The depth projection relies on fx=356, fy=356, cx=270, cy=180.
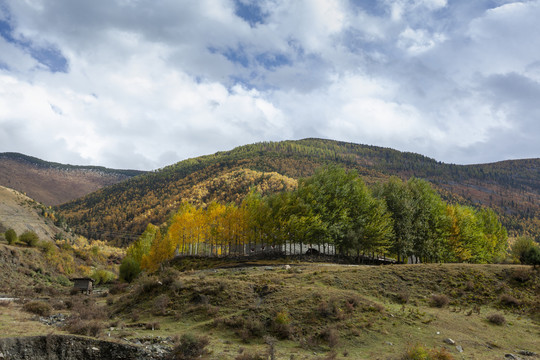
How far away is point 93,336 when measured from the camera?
26719mm

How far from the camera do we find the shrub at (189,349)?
23.9m

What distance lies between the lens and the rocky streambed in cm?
2342

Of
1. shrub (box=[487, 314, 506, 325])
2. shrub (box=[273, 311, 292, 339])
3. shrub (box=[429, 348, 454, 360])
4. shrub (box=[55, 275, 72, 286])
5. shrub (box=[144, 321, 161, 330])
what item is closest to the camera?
shrub (box=[429, 348, 454, 360])

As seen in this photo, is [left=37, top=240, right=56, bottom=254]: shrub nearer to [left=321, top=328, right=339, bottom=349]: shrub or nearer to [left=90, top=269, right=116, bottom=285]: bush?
[left=90, top=269, right=116, bottom=285]: bush

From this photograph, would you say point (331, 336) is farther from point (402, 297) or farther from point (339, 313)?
point (402, 297)

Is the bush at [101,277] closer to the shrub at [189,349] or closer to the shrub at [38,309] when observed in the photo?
the shrub at [38,309]

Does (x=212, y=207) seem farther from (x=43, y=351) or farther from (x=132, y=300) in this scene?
(x=43, y=351)

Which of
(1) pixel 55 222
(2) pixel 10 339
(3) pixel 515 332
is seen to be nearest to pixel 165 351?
(2) pixel 10 339

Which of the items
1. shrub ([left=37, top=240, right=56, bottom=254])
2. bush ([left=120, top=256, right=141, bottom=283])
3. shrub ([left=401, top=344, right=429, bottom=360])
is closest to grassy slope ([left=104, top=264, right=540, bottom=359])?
shrub ([left=401, top=344, right=429, bottom=360])

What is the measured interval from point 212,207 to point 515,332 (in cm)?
6173

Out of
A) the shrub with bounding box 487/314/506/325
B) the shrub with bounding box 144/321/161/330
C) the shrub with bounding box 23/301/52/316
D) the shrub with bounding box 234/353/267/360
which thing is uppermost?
the shrub with bounding box 487/314/506/325

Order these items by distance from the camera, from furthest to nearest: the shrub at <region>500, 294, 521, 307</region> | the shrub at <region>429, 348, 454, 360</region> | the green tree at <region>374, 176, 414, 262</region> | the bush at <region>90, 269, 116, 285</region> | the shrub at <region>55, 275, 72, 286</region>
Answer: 1. the bush at <region>90, 269, 116, 285</region>
2. the shrub at <region>55, 275, 72, 286</region>
3. the green tree at <region>374, 176, 414, 262</region>
4. the shrub at <region>500, 294, 521, 307</region>
5. the shrub at <region>429, 348, 454, 360</region>

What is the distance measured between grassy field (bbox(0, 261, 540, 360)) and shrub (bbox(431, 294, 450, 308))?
0.31 ft

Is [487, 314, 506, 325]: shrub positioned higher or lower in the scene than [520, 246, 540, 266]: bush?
lower
